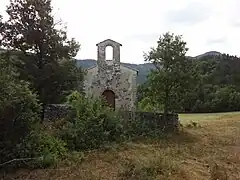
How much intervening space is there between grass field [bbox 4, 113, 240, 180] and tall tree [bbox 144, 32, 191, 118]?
2.65m

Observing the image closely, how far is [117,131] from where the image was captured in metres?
16.1

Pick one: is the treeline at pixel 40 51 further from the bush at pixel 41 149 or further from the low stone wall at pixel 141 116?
the bush at pixel 41 149

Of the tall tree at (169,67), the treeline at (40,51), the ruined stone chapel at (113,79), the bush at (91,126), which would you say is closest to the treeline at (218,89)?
the ruined stone chapel at (113,79)

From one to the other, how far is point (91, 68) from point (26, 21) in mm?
7651

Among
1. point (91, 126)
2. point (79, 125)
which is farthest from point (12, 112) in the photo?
point (91, 126)

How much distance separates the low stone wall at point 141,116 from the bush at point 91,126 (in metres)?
0.81

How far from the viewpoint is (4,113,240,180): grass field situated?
10.7 metres

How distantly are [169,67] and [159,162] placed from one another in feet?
30.8

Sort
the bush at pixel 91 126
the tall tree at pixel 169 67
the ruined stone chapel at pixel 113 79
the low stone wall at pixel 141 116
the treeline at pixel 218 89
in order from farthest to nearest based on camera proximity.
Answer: the treeline at pixel 218 89, the ruined stone chapel at pixel 113 79, the tall tree at pixel 169 67, the low stone wall at pixel 141 116, the bush at pixel 91 126

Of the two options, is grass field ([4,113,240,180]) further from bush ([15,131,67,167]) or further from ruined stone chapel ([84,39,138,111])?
ruined stone chapel ([84,39,138,111])

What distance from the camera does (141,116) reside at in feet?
59.4

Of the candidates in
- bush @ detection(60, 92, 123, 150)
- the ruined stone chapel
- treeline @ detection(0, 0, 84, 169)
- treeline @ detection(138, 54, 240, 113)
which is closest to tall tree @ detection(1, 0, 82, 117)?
treeline @ detection(0, 0, 84, 169)

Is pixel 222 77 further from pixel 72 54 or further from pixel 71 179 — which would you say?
pixel 71 179

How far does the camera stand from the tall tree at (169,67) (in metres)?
19.6
